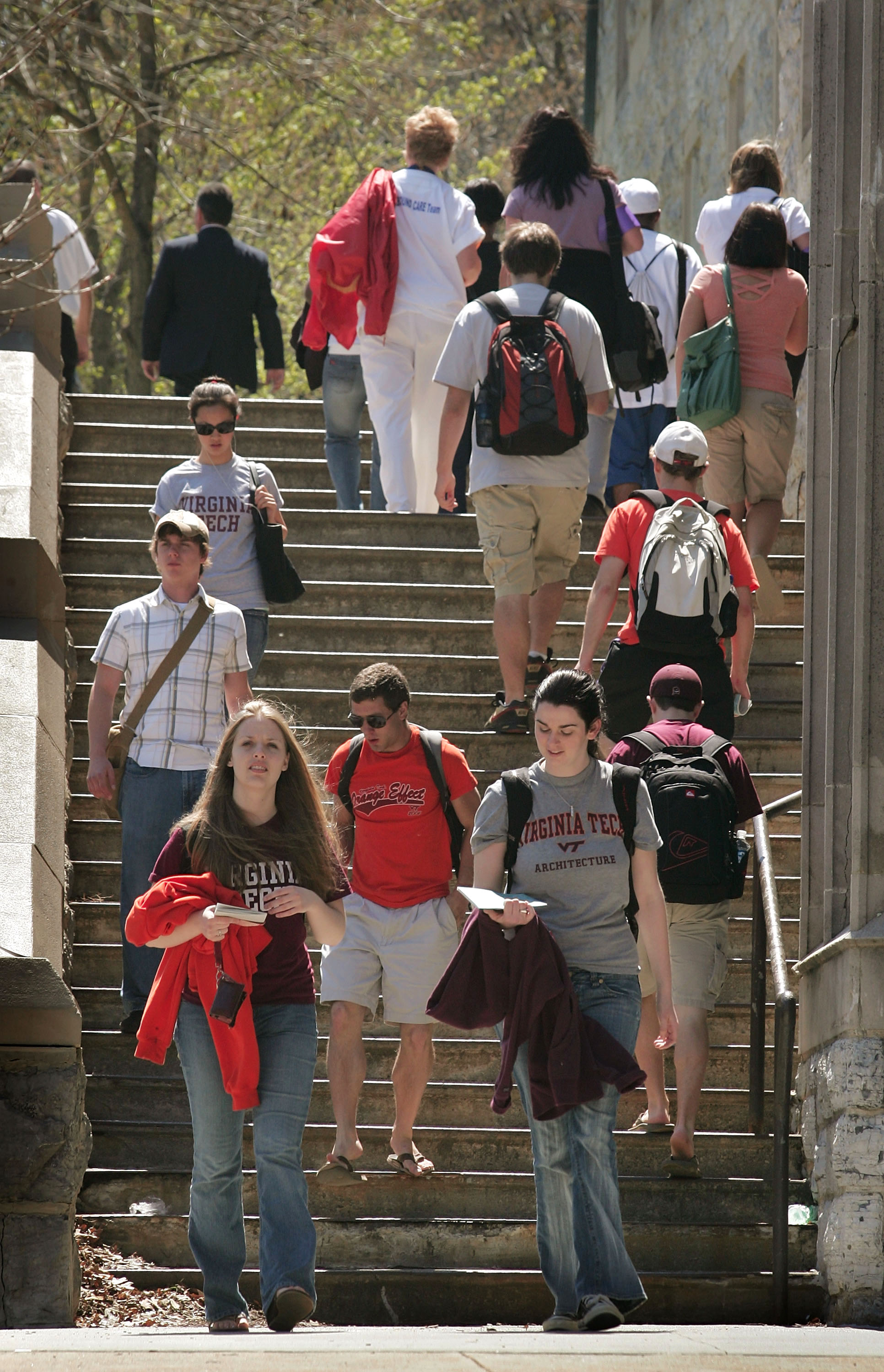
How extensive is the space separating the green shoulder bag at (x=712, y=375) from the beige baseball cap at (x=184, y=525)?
9.43ft

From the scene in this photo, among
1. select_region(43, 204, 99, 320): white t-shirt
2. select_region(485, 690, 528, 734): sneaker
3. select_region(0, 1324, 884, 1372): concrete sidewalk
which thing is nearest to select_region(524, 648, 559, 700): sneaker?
select_region(485, 690, 528, 734): sneaker

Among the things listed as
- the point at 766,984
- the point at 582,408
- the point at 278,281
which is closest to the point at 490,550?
the point at 582,408

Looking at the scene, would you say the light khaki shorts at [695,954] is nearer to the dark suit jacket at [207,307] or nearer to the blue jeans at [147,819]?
the blue jeans at [147,819]

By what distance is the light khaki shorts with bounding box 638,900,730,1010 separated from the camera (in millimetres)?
7082

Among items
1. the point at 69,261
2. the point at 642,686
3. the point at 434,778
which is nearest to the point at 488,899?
the point at 434,778

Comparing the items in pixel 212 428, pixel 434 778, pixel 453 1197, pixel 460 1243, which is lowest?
pixel 460 1243

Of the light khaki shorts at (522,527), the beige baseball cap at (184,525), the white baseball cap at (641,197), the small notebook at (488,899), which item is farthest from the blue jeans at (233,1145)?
the white baseball cap at (641,197)

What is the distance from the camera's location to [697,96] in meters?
21.2

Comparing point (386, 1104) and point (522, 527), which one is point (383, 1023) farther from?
point (522, 527)

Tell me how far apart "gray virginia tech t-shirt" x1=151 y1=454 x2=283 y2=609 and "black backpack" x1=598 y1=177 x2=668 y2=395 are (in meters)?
2.61

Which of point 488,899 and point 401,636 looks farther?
point 401,636

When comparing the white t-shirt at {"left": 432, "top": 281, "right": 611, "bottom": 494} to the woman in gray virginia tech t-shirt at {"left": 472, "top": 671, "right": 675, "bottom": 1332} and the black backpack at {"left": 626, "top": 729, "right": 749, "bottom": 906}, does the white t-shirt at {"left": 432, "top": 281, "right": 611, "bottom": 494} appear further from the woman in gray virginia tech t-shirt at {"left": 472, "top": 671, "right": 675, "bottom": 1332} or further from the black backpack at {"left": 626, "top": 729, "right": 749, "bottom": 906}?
the woman in gray virginia tech t-shirt at {"left": 472, "top": 671, "right": 675, "bottom": 1332}

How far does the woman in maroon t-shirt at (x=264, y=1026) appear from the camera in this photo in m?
5.54

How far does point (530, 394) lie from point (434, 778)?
2.33 meters
